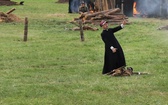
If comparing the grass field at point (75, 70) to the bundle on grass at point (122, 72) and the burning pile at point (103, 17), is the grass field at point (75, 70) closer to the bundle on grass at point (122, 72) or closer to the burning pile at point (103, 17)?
the bundle on grass at point (122, 72)

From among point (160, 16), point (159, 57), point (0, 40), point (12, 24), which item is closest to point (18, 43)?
point (0, 40)

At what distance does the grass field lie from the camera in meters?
11.1

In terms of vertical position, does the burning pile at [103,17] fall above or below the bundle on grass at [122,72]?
below

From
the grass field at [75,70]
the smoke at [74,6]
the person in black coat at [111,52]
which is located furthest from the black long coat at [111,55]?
the smoke at [74,6]

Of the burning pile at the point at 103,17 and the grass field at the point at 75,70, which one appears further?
the burning pile at the point at 103,17

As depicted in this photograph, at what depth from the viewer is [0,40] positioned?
23156 millimetres

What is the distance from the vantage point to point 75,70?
14922mm

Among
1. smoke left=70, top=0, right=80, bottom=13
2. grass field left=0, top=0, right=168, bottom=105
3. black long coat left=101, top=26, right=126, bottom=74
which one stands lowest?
smoke left=70, top=0, right=80, bottom=13

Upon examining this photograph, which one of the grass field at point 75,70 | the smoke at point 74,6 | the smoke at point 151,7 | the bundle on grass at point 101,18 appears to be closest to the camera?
the grass field at point 75,70

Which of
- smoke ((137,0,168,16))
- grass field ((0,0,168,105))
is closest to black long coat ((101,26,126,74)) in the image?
grass field ((0,0,168,105))

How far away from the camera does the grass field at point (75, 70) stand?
11109 mm

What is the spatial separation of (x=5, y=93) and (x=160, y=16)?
26268 millimetres

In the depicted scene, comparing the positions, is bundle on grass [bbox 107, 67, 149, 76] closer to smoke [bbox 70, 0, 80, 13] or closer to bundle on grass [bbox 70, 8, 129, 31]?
bundle on grass [bbox 70, 8, 129, 31]

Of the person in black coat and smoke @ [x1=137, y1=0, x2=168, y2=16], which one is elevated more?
the person in black coat
